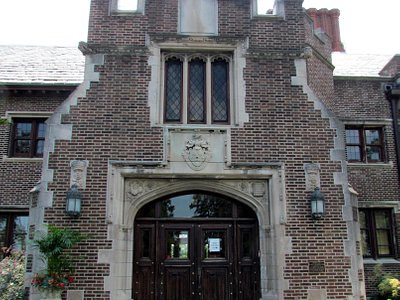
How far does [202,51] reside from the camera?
33.4ft

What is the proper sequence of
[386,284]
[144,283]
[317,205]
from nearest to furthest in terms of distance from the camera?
1. [317,205]
2. [144,283]
3. [386,284]

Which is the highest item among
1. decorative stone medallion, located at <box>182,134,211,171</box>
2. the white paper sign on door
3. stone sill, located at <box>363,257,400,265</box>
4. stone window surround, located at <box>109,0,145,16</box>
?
stone window surround, located at <box>109,0,145,16</box>

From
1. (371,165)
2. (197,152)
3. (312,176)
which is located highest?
(371,165)

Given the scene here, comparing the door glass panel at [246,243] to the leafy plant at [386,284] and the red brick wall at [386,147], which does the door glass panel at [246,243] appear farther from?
the red brick wall at [386,147]

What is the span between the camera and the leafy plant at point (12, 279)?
9.45 m

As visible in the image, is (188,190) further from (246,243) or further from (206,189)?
(246,243)

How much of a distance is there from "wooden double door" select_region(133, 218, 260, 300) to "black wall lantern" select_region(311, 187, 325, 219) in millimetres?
1380

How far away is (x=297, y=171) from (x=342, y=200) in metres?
1.18

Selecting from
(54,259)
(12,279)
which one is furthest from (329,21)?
(12,279)

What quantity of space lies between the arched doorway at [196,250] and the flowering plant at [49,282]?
170 centimetres

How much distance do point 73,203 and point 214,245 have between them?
3.22m

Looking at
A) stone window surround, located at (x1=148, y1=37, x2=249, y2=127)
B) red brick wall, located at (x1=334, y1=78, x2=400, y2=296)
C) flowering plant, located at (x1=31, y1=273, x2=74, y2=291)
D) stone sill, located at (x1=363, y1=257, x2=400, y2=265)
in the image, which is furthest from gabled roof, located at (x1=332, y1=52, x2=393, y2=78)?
flowering plant, located at (x1=31, y1=273, x2=74, y2=291)

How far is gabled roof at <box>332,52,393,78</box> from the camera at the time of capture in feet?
51.2

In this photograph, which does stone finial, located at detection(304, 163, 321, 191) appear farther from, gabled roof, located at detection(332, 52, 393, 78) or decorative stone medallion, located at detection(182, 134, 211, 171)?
gabled roof, located at detection(332, 52, 393, 78)
